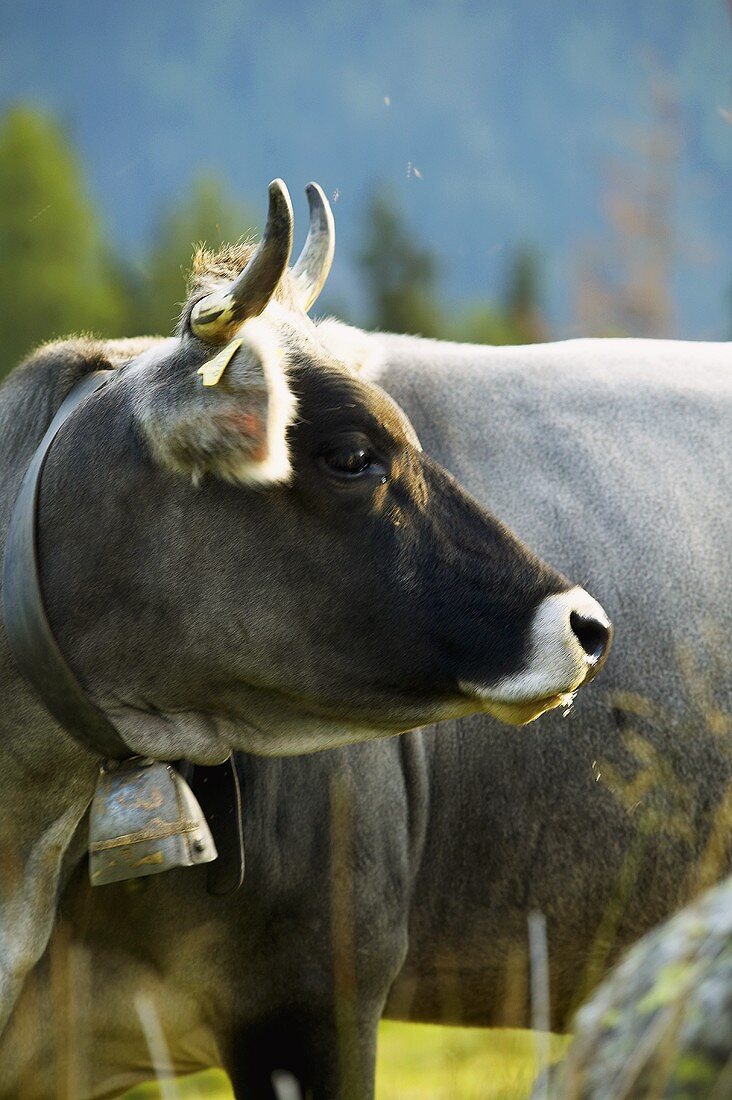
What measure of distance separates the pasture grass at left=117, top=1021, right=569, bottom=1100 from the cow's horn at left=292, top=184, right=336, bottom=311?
6.68 feet

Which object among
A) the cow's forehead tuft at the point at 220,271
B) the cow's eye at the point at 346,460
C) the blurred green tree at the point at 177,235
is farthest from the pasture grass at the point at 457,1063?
the blurred green tree at the point at 177,235

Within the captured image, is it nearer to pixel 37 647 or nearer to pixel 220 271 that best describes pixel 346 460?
pixel 220 271

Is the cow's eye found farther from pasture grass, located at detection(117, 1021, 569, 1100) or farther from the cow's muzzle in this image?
pasture grass, located at detection(117, 1021, 569, 1100)

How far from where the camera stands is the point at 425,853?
13.7 feet

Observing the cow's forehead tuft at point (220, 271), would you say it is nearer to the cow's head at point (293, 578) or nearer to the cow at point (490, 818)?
the cow's head at point (293, 578)

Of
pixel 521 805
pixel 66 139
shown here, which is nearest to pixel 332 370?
pixel 521 805

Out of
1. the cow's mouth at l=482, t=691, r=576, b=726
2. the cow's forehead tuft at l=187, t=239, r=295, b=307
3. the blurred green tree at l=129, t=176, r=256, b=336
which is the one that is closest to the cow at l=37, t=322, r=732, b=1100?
the cow's forehead tuft at l=187, t=239, r=295, b=307

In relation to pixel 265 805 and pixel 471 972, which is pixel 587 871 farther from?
pixel 265 805

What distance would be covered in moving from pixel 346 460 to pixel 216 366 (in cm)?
42

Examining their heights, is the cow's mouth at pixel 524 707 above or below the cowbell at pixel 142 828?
above

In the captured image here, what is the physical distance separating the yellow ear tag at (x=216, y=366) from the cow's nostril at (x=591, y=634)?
3.14 feet

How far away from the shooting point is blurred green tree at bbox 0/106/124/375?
3378 cm

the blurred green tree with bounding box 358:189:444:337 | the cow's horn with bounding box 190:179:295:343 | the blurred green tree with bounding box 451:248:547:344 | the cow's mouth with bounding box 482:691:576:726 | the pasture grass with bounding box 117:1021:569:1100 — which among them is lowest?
the blurred green tree with bounding box 451:248:547:344

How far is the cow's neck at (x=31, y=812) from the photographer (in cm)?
346
